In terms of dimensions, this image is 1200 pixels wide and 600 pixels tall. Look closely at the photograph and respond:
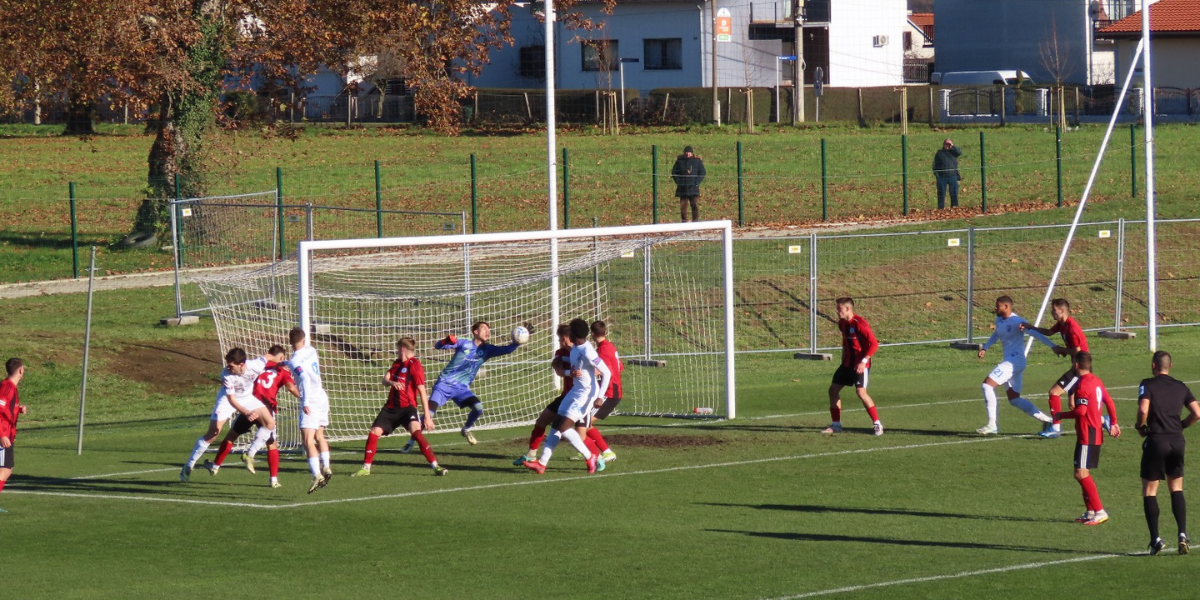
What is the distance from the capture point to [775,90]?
58.7 meters

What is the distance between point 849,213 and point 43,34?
19670mm

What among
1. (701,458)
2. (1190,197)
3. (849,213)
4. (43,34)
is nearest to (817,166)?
(849,213)

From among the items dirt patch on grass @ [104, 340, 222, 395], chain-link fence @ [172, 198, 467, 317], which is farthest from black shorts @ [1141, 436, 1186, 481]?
chain-link fence @ [172, 198, 467, 317]

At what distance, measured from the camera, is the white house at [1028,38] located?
70.2 m

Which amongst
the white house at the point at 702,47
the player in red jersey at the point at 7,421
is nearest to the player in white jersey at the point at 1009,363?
the player in red jersey at the point at 7,421

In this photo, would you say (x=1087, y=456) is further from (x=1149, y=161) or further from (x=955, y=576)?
(x=1149, y=161)

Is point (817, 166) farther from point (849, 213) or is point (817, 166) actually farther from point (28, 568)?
point (28, 568)

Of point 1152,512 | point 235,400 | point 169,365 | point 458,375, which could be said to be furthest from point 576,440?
point 169,365

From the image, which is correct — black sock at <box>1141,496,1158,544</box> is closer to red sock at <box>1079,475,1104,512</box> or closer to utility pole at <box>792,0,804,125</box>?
red sock at <box>1079,475,1104,512</box>

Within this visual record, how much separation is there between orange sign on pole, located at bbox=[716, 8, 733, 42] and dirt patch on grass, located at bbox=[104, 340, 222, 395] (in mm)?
41964

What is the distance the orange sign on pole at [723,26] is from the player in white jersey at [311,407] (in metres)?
50.1

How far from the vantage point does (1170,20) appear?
60.0 m

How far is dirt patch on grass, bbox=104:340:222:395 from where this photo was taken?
2312 cm

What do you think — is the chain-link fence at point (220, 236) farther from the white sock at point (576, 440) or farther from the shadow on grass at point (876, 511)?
the shadow on grass at point (876, 511)
